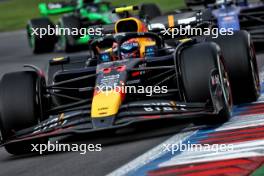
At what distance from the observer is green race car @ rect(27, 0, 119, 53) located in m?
21.6

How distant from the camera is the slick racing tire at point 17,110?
29.3ft

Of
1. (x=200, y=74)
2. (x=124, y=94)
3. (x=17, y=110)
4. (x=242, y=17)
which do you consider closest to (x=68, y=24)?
(x=242, y=17)

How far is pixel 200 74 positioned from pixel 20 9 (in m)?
27.8

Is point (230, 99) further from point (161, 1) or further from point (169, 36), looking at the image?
point (161, 1)

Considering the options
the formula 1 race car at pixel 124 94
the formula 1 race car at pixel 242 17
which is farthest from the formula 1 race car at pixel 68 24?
the formula 1 race car at pixel 124 94

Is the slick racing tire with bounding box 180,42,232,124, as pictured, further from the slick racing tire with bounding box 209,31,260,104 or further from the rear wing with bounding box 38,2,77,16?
the rear wing with bounding box 38,2,77,16

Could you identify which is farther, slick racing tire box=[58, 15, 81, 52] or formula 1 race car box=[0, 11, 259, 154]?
slick racing tire box=[58, 15, 81, 52]

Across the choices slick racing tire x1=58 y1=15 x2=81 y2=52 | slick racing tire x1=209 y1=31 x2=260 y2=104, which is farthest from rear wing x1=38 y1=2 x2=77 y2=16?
slick racing tire x1=209 y1=31 x2=260 y2=104

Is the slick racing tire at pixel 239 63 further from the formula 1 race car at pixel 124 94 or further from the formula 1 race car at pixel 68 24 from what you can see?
the formula 1 race car at pixel 68 24

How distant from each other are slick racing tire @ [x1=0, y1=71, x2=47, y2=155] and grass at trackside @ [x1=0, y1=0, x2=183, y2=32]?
21938 mm

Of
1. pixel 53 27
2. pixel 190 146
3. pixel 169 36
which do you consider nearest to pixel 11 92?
pixel 190 146

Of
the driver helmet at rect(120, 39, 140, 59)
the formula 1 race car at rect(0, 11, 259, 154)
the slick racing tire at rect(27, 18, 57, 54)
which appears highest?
the driver helmet at rect(120, 39, 140, 59)

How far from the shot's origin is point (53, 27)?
2217 centimetres

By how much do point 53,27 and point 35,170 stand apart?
14625mm
